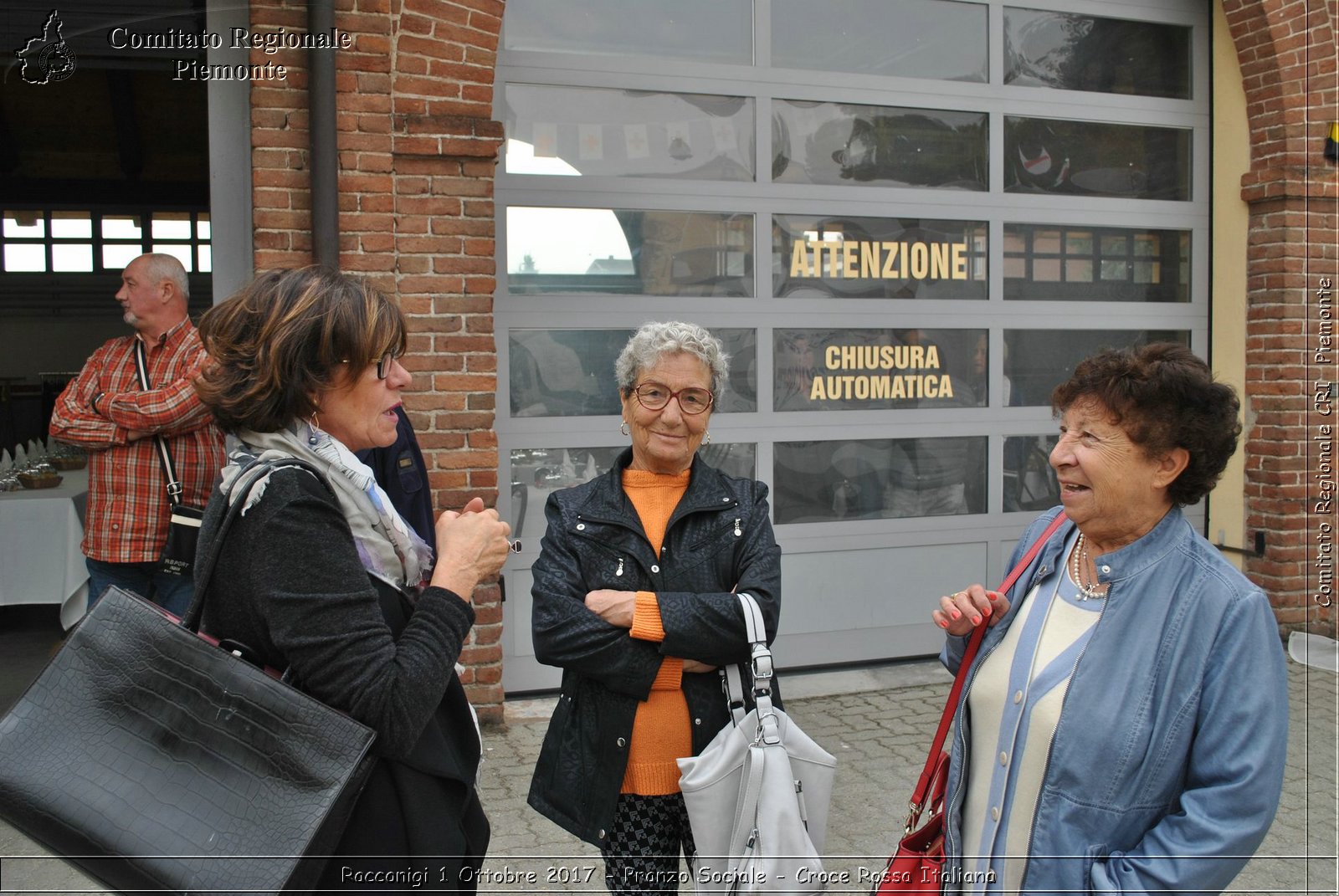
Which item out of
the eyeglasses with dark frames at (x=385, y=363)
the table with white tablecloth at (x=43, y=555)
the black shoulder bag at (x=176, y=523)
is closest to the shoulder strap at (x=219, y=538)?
the eyeglasses with dark frames at (x=385, y=363)

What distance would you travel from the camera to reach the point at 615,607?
243 centimetres

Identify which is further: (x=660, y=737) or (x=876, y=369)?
(x=876, y=369)

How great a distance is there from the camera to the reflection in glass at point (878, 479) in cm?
585

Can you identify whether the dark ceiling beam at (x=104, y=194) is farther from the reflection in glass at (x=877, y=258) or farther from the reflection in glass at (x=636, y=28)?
the reflection in glass at (x=877, y=258)

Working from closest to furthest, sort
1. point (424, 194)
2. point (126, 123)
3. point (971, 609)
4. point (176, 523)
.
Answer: point (971, 609)
point (176, 523)
point (424, 194)
point (126, 123)

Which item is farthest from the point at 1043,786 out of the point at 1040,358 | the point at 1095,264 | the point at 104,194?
the point at 104,194

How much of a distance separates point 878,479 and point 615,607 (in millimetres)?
3834

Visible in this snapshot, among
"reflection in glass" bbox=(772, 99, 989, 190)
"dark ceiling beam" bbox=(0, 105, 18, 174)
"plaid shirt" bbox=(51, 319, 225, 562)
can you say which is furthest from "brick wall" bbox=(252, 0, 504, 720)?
"dark ceiling beam" bbox=(0, 105, 18, 174)

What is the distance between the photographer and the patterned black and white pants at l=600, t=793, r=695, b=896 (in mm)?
2525

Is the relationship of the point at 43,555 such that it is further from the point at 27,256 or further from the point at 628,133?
the point at 27,256

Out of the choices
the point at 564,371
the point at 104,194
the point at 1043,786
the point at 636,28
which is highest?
the point at 104,194

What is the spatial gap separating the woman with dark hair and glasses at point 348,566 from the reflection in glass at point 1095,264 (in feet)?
16.8

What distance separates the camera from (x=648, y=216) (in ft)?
18.0

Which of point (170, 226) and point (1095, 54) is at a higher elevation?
point (170, 226)
